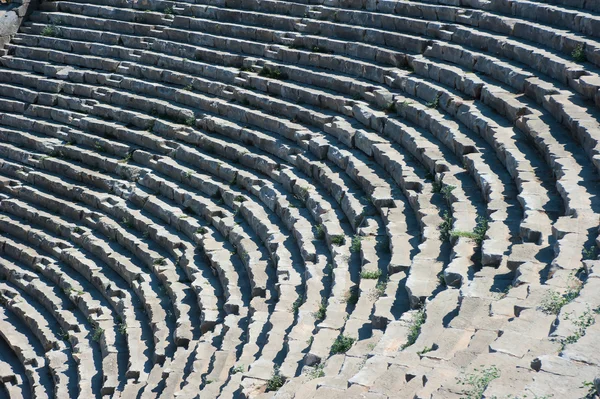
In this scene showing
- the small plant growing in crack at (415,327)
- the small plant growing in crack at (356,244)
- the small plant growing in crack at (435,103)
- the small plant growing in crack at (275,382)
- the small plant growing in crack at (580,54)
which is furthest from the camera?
the small plant growing in crack at (435,103)

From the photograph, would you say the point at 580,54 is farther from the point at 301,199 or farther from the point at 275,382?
the point at 275,382

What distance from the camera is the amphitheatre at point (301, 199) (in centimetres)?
1055

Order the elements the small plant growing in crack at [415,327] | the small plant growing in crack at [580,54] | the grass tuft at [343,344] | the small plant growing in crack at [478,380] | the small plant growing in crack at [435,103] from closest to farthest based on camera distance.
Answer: the small plant growing in crack at [478,380] < the small plant growing in crack at [415,327] < the grass tuft at [343,344] < the small plant growing in crack at [580,54] < the small plant growing in crack at [435,103]

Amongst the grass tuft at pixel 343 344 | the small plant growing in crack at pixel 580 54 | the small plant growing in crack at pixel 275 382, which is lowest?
the small plant growing in crack at pixel 275 382

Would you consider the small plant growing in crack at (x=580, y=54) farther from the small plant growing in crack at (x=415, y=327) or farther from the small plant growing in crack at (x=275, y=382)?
the small plant growing in crack at (x=275, y=382)

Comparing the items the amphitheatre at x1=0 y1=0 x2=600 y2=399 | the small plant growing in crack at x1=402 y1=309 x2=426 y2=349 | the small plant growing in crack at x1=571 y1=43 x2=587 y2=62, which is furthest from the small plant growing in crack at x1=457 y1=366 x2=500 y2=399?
the small plant growing in crack at x1=571 y1=43 x2=587 y2=62

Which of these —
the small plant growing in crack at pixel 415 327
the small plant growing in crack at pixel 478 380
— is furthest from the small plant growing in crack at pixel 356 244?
the small plant growing in crack at pixel 478 380

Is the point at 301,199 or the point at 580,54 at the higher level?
the point at 580,54

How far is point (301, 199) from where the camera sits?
57.0 feet

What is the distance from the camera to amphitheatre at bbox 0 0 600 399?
416 inches

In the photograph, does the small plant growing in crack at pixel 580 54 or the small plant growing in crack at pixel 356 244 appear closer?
the small plant growing in crack at pixel 356 244

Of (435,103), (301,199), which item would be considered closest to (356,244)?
(301,199)

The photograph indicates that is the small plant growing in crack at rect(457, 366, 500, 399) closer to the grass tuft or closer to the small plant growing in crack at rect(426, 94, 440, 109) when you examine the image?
the grass tuft

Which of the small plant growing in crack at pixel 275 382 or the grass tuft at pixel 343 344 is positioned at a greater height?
the grass tuft at pixel 343 344
